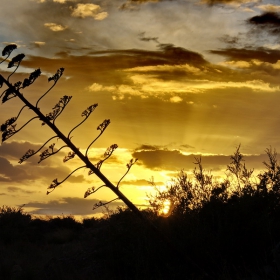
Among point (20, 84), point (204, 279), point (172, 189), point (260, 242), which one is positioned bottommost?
point (204, 279)

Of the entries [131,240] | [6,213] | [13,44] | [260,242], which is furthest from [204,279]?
[6,213]

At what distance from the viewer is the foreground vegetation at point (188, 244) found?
1295 centimetres

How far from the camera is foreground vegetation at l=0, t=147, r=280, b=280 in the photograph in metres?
13.0

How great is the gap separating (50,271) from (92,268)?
157 centimetres

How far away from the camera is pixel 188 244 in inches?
539

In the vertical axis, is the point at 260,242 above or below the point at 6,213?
below

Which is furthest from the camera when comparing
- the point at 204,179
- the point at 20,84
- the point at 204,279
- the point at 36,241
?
the point at 36,241

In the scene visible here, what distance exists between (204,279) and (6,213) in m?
15.9

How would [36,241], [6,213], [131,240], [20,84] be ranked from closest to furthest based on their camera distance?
[20,84], [131,240], [36,241], [6,213]

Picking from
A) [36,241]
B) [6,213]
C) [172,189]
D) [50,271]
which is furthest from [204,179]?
[6,213]

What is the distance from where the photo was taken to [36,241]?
77.1 ft

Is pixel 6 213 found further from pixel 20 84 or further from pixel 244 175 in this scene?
pixel 20 84

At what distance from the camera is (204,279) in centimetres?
1239

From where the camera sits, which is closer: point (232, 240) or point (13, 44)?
point (13, 44)
